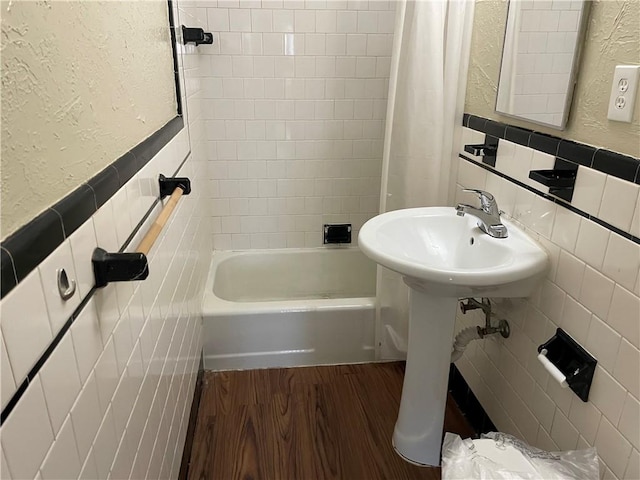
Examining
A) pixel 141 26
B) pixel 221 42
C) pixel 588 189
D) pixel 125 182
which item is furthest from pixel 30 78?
pixel 221 42

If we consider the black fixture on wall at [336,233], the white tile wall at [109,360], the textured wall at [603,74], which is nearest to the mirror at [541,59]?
the textured wall at [603,74]

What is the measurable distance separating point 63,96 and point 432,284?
3.02ft

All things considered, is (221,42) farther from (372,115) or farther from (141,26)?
(141,26)

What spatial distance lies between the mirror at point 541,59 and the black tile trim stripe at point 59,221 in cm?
103

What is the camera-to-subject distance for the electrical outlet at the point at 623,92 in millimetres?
992

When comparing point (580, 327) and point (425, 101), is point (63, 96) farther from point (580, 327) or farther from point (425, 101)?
point (425, 101)

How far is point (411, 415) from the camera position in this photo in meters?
1.62

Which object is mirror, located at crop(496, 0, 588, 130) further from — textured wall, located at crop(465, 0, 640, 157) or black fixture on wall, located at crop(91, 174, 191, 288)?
black fixture on wall, located at crop(91, 174, 191, 288)

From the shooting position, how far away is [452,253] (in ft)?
5.14

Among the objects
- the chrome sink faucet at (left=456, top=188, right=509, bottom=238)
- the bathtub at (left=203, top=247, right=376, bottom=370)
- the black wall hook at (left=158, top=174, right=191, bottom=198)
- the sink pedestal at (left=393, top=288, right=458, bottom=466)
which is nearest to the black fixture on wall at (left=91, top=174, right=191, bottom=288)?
the black wall hook at (left=158, top=174, right=191, bottom=198)

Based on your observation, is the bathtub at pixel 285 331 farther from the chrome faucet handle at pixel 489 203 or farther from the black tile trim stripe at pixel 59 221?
the black tile trim stripe at pixel 59 221

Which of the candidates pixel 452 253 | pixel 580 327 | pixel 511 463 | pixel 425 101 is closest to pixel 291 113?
pixel 425 101

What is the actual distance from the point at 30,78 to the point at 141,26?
24.3 inches

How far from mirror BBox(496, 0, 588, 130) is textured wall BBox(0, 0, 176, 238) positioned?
40.2 inches
